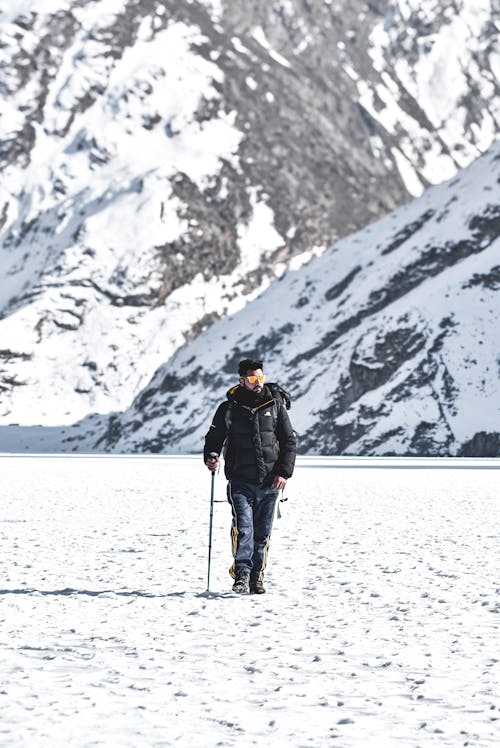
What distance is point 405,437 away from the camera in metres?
87.4

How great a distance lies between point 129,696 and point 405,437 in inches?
3217

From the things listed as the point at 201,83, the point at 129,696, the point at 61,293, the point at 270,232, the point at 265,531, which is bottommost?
the point at 129,696

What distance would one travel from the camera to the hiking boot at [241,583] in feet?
36.3

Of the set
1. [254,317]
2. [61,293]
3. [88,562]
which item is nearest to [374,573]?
[88,562]

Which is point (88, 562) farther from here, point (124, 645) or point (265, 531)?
point (124, 645)

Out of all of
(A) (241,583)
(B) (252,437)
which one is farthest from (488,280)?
(A) (241,583)

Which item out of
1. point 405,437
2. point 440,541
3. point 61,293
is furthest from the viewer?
point 61,293

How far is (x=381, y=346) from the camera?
329 feet

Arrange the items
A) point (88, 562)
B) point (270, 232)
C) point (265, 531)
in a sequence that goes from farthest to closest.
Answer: point (270, 232) → point (88, 562) → point (265, 531)

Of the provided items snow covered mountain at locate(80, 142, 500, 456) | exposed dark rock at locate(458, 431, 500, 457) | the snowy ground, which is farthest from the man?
snow covered mountain at locate(80, 142, 500, 456)

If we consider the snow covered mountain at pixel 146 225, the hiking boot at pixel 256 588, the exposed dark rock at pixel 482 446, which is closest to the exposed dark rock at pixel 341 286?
the snow covered mountain at pixel 146 225

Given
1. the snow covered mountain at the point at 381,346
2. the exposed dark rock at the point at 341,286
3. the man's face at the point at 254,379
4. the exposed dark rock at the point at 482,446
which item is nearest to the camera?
the man's face at the point at 254,379

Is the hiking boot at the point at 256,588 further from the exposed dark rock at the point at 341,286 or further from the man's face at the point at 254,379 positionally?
the exposed dark rock at the point at 341,286

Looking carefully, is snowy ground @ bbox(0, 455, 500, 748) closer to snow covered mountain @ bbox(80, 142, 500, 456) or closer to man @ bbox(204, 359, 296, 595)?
man @ bbox(204, 359, 296, 595)
